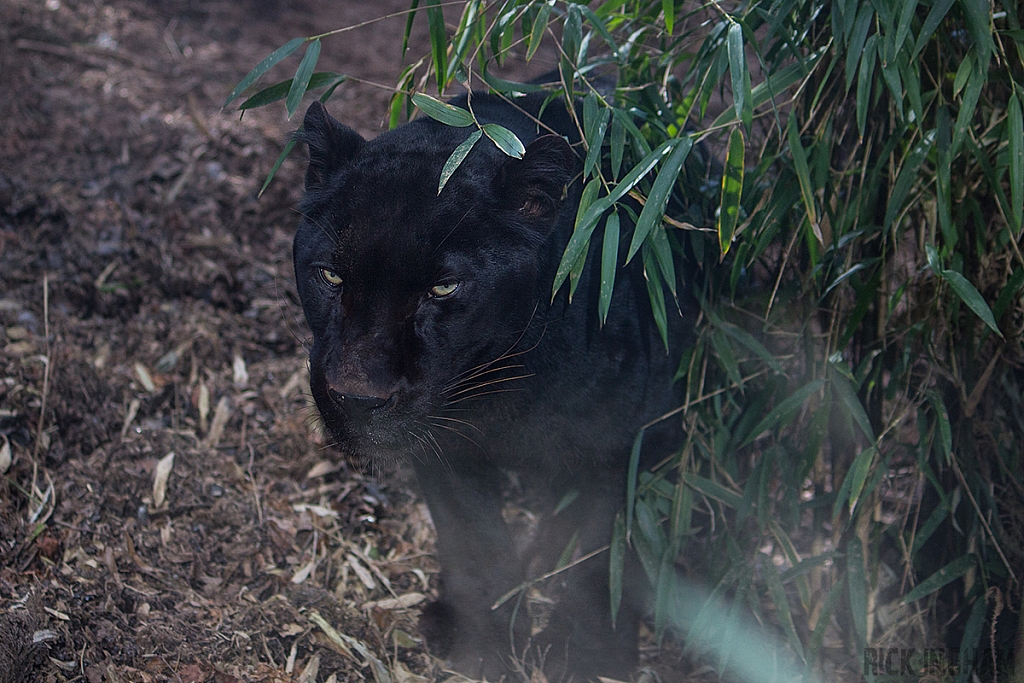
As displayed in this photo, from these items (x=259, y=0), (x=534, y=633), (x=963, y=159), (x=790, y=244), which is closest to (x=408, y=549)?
(x=534, y=633)

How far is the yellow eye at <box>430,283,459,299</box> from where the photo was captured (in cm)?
Answer: 200

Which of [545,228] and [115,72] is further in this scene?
[115,72]

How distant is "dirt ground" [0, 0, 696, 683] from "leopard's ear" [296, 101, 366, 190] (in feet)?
3.19

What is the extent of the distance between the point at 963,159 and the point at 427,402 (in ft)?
5.14

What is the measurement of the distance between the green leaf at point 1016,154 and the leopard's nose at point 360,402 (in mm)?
1486

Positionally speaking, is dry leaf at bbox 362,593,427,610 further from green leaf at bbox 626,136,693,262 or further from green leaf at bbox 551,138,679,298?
green leaf at bbox 626,136,693,262

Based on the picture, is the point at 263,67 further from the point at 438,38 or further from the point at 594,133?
the point at 594,133

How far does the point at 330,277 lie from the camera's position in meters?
2.08

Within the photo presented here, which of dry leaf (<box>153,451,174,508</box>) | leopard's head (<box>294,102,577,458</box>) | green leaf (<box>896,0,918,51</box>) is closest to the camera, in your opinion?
green leaf (<box>896,0,918,51</box>)

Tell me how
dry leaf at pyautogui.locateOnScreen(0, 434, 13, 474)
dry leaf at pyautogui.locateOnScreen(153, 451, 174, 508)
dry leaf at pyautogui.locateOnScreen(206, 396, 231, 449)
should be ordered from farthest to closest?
dry leaf at pyautogui.locateOnScreen(206, 396, 231, 449), dry leaf at pyautogui.locateOnScreen(153, 451, 174, 508), dry leaf at pyautogui.locateOnScreen(0, 434, 13, 474)

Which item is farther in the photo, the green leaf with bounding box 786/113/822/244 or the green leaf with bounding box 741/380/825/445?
the green leaf with bounding box 741/380/825/445

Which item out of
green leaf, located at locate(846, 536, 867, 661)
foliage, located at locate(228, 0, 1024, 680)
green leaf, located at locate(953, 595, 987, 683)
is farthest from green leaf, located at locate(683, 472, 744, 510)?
green leaf, located at locate(953, 595, 987, 683)

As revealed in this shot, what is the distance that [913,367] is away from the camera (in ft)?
8.39

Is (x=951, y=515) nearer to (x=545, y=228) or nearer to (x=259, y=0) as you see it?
(x=545, y=228)
